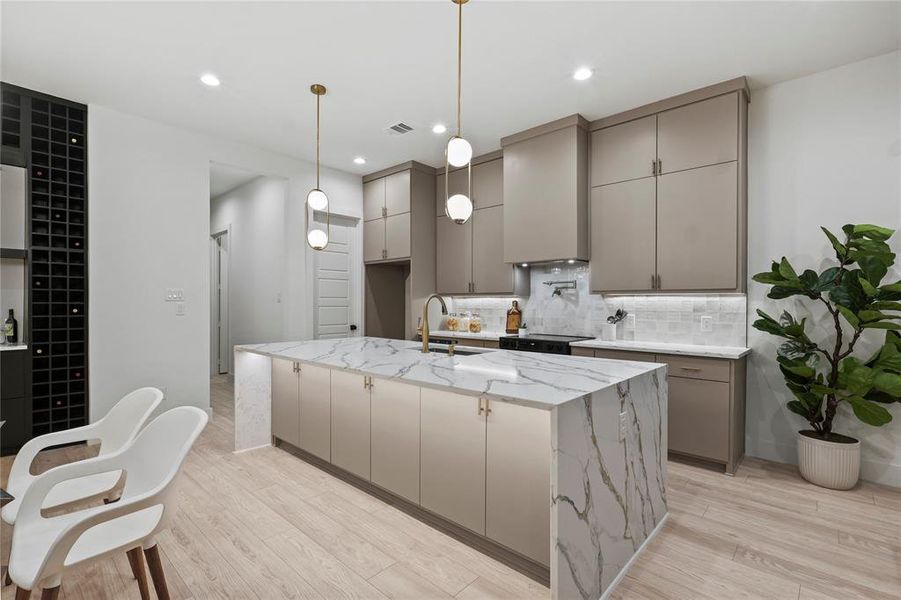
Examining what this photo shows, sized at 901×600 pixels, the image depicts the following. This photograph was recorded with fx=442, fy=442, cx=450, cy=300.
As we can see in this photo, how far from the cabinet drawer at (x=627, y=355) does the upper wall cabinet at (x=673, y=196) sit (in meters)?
0.59

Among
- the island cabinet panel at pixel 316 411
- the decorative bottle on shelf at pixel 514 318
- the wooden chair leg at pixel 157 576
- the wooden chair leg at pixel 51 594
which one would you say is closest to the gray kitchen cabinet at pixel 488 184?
the decorative bottle on shelf at pixel 514 318

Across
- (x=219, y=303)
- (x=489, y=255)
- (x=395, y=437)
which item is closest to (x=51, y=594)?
(x=395, y=437)

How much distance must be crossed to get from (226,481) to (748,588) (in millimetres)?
2981

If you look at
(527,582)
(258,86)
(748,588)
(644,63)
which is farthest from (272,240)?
(748,588)

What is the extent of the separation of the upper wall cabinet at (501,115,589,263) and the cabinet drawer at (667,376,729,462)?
1.43m

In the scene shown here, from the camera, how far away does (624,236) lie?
3844 millimetres

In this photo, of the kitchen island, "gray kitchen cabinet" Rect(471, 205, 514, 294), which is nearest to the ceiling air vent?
"gray kitchen cabinet" Rect(471, 205, 514, 294)

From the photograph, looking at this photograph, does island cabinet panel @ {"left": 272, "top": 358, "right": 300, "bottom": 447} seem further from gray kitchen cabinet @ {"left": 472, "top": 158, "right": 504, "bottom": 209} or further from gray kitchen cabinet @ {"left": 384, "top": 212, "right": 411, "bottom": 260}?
gray kitchen cabinet @ {"left": 472, "top": 158, "right": 504, "bottom": 209}

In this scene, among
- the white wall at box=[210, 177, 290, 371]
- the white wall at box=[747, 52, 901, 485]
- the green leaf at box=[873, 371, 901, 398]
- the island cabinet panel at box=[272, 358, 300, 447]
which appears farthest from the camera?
the white wall at box=[210, 177, 290, 371]

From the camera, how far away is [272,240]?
555 centimetres

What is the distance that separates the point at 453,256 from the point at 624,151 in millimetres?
2217

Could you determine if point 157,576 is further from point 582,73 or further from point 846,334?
point 846,334

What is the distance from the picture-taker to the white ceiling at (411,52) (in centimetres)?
253

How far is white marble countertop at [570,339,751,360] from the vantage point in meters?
3.14
